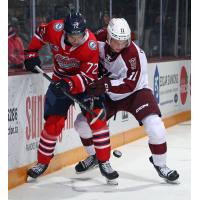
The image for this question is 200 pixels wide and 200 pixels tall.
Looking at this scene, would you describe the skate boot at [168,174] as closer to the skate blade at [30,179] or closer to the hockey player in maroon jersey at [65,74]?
the hockey player in maroon jersey at [65,74]

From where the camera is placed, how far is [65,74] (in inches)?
150

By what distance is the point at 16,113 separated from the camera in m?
3.75

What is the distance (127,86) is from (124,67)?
118 millimetres

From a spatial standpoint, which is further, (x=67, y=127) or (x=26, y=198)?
(x=67, y=127)

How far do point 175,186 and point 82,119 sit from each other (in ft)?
2.44

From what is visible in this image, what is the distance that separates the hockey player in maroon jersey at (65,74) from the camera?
360 centimetres

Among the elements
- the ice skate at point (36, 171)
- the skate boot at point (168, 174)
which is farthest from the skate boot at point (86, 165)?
the skate boot at point (168, 174)

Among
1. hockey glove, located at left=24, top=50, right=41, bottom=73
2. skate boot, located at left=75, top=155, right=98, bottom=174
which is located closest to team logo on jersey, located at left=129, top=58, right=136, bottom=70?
hockey glove, located at left=24, top=50, right=41, bottom=73

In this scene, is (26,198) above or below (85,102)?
below

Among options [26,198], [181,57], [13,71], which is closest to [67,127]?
[13,71]

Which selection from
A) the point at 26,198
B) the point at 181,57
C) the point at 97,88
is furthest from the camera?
the point at 181,57

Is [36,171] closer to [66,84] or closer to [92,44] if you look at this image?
[66,84]

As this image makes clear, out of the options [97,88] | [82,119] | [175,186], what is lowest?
[175,186]

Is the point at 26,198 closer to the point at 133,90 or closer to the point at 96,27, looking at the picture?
the point at 133,90
